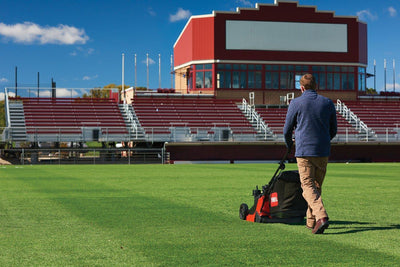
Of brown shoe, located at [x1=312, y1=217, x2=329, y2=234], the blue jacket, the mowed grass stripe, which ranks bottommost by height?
the mowed grass stripe

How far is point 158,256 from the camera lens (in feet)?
20.5

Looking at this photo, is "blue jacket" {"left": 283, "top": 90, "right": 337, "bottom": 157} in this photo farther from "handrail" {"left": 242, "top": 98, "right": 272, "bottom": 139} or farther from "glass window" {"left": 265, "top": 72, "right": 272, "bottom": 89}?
"glass window" {"left": 265, "top": 72, "right": 272, "bottom": 89}

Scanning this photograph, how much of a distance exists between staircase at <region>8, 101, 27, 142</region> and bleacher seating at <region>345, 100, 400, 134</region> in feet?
87.2

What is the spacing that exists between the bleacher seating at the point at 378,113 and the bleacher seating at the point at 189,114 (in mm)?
10504

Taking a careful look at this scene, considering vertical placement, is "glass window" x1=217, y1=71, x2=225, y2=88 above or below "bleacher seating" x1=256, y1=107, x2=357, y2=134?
above

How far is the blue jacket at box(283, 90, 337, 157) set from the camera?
780cm

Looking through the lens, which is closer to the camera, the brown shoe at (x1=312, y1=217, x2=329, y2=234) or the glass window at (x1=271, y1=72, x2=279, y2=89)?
the brown shoe at (x1=312, y1=217, x2=329, y2=234)

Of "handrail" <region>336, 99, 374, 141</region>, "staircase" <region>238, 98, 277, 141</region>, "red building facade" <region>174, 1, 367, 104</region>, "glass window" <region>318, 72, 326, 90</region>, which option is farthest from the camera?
"glass window" <region>318, 72, 326, 90</region>

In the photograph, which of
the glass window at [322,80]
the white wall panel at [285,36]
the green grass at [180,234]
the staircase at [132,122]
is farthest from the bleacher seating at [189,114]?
the green grass at [180,234]

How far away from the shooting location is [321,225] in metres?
7.50

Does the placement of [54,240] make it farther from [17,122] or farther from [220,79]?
[220,79]

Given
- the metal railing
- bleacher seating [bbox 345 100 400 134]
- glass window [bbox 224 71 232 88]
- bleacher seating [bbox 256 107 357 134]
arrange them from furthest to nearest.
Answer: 1. glass window [bbox 224 71 232 88]
2. bleacher seating [bbox 345 100 400 134]
3. bleacher seating [bbox 256 107 357 134]
4. the metal railing

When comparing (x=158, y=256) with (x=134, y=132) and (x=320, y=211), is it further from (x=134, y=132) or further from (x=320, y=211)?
(x=134, y=132)

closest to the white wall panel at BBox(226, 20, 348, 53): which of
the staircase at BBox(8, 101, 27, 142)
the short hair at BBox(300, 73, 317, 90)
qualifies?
the staircase at BBox(8, 101, 27, 142)
